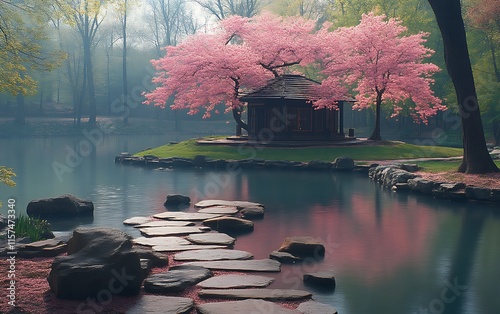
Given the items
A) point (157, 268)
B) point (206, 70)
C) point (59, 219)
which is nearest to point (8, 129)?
point (206, 70)

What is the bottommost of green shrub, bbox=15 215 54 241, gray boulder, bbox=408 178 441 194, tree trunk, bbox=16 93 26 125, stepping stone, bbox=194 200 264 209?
stepping stone, bbox=194 200 264 209

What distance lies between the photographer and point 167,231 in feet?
50.4

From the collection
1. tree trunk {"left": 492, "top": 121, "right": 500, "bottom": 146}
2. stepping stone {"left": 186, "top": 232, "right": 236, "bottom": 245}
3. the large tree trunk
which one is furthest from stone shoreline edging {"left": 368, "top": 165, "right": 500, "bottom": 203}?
tree trunk {"left": 492, "top": 121, "right": 500, "bottom": 146}

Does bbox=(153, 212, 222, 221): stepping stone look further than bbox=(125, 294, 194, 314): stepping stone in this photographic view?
Yes

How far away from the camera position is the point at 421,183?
24.1 meters

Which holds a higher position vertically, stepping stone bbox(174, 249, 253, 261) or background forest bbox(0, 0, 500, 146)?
background forest bbox(0, 0, 500, 146)

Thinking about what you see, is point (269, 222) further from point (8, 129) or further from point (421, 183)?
point (8, 129)

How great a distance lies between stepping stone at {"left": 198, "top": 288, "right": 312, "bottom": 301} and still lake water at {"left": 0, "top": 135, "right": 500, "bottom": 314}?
1.95ft

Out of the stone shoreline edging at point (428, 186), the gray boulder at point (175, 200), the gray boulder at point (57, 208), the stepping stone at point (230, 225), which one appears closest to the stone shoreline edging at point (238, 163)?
the stone shoreline edging at point (428, 186)

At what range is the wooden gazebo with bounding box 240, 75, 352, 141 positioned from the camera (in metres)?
42.3

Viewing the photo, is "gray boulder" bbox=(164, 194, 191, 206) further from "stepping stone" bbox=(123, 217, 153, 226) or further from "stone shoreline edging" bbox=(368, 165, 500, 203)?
"stone shoreline edging" bbox=(368, 165, 500, 203)

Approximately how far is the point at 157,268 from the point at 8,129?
6417cm

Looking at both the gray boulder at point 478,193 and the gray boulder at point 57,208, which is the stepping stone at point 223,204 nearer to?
the gray boulder at point 57,208

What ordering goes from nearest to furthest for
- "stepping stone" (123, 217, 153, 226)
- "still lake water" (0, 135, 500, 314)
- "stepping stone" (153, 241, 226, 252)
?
"still lake water" (0, 135, 500, 314) < "stepping stone" (153, 241, 226, 252) < "stepping stone" (123, 217, 153, 226)
